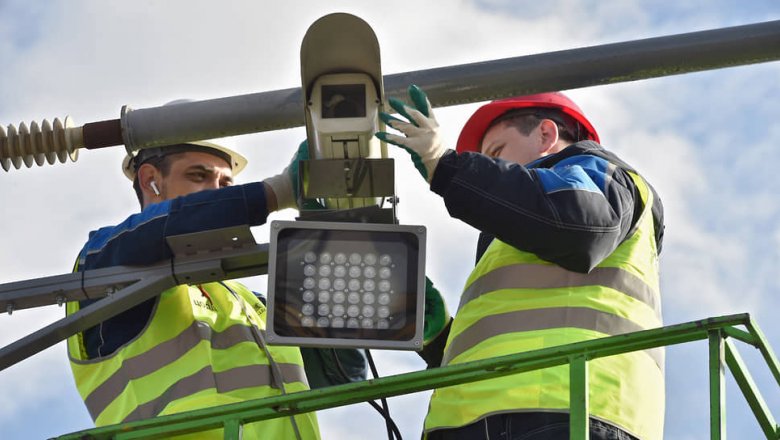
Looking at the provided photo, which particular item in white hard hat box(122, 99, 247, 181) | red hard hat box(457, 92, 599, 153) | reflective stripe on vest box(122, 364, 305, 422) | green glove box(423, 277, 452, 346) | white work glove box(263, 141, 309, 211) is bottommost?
reflective stripe on vest box(122, 364, 305, 422)

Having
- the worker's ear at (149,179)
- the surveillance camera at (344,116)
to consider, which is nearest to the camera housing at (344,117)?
the surveillance camera at (344,116)

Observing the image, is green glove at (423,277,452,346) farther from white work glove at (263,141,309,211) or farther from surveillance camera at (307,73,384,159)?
surveillance camera at (307,73,384,159)

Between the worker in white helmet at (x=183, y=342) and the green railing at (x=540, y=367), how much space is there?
2.57 ft

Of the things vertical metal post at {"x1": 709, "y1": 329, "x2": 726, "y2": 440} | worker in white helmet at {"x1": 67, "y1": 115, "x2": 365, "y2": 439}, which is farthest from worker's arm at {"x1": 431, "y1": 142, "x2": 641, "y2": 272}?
worker in white helmet at {"x1": 67, "y1": 115, "x2": 365, "y2": 439}

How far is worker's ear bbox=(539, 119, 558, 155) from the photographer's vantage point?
5945mm

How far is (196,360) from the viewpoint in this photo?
5.59m

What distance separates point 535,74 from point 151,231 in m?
1.61

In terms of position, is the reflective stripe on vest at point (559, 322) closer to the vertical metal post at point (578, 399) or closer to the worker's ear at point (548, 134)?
the vertical metal post at point (578, 399)

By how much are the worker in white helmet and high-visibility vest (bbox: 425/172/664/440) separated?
0.84m

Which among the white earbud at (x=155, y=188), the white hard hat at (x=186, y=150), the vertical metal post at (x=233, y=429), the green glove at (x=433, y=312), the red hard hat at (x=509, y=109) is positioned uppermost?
the white hard hat at (x=186, y=150)

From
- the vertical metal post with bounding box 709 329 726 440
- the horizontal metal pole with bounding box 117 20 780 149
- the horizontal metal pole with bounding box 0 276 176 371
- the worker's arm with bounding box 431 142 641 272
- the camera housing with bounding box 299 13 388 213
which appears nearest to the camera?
the vertical metal post with bounding box 709 329 726 440

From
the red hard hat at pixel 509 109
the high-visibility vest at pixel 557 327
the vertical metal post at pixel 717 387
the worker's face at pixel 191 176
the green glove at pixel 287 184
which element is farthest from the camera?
the worker's face at pixel 191 176

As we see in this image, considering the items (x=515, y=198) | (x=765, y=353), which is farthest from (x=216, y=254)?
(x=765, y=353)

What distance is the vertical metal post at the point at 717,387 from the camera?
3996 millimetres
